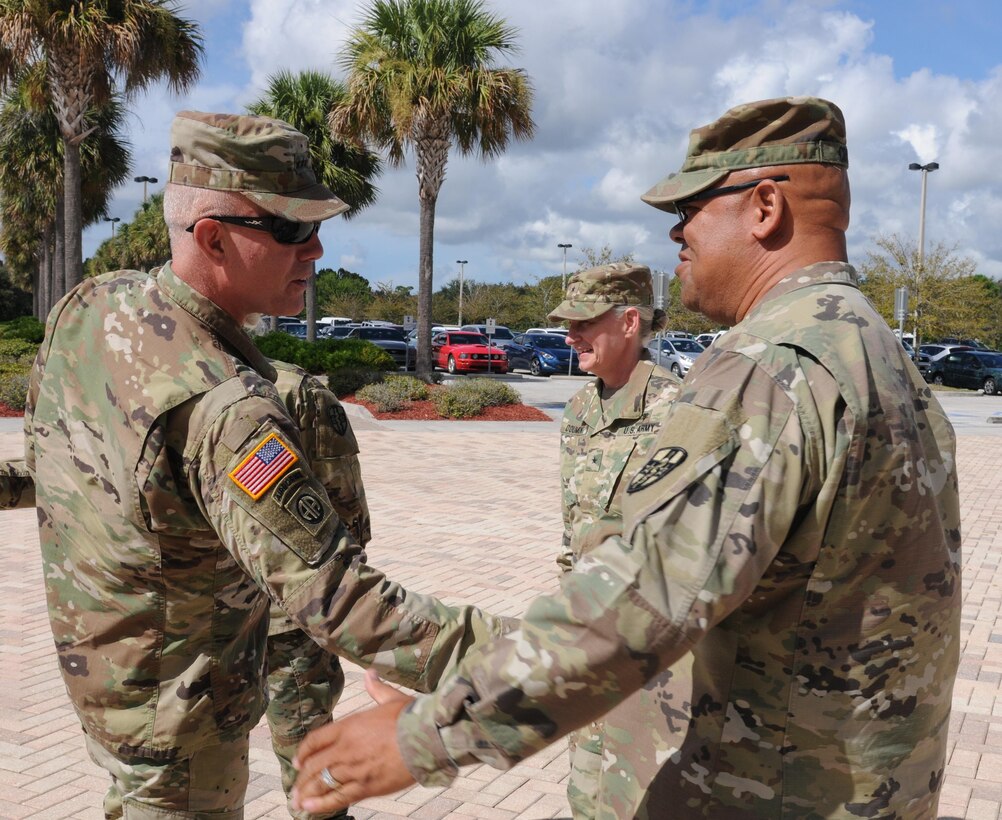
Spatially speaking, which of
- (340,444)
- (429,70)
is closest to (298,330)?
(429,70)

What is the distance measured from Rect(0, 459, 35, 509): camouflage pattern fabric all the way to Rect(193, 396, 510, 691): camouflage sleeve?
1.03 meters

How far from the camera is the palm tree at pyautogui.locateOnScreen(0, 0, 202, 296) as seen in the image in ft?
63.5

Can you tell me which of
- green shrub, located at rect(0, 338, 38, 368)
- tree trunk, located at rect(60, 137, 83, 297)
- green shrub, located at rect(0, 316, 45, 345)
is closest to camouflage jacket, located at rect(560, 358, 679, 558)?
tree trunk, located at rect(60, 137, 83, 297)

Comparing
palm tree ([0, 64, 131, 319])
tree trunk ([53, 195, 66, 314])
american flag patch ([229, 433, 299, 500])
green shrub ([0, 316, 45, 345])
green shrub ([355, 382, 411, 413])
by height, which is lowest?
green shrub ([355, 382, 411, 413])

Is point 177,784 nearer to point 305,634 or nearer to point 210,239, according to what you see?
point 305,634

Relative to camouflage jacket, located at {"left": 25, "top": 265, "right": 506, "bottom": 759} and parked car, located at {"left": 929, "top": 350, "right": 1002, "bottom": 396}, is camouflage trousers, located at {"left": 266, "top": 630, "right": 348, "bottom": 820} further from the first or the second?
parked car, located at {"left": 929, "top": 350, "right": 1002, "bottom": 396}

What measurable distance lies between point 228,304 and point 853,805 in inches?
66.6

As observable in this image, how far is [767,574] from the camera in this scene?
5.12 ft

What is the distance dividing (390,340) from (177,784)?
111 ft

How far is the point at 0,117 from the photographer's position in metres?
32.2

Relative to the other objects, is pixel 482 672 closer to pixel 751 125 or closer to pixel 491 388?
pixel 751 125

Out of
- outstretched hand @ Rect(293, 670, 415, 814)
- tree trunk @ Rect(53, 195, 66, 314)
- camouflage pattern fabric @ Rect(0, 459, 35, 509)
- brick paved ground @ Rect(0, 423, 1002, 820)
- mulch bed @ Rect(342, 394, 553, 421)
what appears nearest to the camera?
outstretched hand @ Rect(293, 670, 415, 814)

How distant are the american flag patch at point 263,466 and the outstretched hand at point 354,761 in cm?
51

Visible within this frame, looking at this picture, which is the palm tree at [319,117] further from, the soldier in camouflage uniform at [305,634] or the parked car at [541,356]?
the soldier in camouflage uniform at [305,634]
